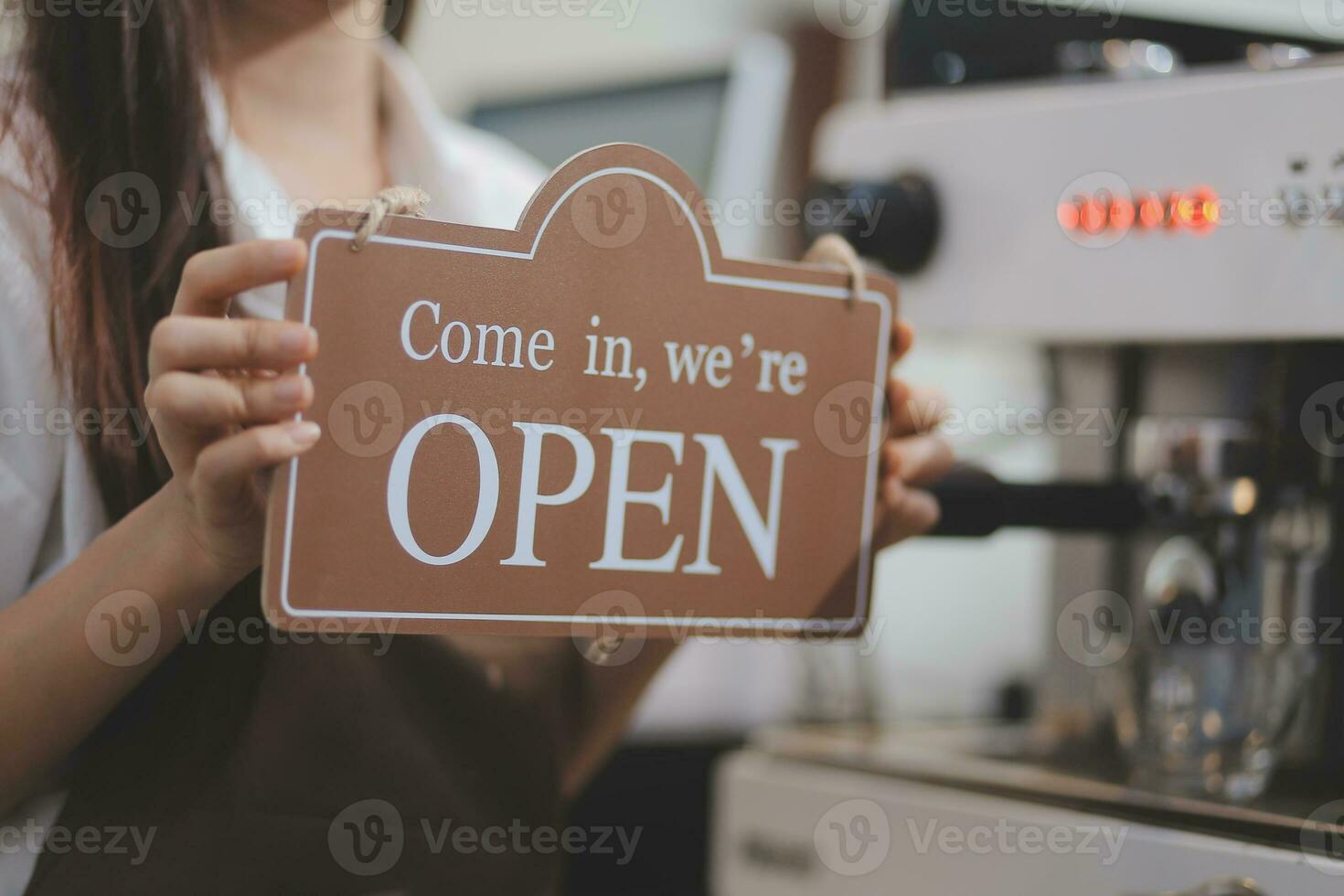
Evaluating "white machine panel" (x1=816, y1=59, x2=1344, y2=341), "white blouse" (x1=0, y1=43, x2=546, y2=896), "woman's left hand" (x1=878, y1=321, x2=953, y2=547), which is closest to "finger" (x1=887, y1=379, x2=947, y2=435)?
"woman's left hand" (x1=878, y1=321, x2=953, y2=547)

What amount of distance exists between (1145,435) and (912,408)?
158 millimetres

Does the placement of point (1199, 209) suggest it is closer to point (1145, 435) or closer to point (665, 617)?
point (1145, 435)

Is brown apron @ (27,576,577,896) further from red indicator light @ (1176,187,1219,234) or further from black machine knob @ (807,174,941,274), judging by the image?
red indicator light @ (1176,187,1219,234)

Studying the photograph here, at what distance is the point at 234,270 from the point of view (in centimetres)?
41

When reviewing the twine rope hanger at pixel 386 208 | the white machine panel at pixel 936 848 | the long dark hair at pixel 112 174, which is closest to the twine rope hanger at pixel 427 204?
the twine rope hanger at pixel 386 208

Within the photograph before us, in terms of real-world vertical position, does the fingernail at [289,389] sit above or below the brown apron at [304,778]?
above

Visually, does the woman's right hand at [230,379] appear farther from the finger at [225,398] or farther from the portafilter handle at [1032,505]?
the portafilter handle at [1032,505]

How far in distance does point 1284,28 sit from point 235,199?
59cm

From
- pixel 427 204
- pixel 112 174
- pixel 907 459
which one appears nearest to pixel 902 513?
pixel 907 459

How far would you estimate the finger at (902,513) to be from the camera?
1.83 feet

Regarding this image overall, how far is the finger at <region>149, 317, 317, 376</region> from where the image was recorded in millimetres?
403

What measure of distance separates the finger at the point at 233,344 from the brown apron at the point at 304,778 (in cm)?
16

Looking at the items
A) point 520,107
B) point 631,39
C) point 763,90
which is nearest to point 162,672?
point 763,90

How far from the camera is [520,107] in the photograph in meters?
1.22
